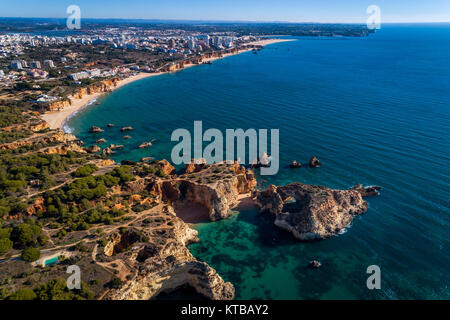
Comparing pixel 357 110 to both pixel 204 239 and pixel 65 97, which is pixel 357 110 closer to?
pixel 204 239

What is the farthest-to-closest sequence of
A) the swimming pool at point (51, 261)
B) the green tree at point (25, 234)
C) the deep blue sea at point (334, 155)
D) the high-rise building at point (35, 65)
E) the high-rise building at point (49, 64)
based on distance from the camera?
the high-rise building at point (49, 64) < the high-rise building at point (35, 65) < the deep blue sea at point (334, 155) < the green tree at point (25, 234) < the swimming pool at point (51, 261)

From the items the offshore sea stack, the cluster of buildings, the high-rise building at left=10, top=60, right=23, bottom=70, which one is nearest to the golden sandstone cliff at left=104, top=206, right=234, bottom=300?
the offshore sea stack

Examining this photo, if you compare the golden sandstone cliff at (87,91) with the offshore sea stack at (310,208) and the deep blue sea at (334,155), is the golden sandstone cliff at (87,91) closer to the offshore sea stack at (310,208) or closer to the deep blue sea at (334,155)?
the deep blue sea at (334,155)

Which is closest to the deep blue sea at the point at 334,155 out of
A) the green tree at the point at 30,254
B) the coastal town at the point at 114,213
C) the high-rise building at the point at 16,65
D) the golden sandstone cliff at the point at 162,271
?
the coastal town at the point at 114,213

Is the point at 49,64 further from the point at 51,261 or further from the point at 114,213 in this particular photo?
the point at 51,261

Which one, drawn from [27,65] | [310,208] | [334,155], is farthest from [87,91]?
[310,208]

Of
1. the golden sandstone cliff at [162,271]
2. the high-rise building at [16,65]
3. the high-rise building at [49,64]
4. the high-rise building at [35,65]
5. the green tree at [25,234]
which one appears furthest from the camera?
the high-rise building at [49,64]
